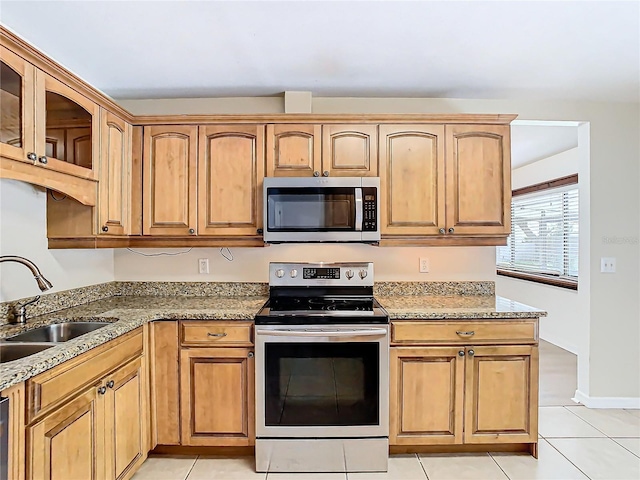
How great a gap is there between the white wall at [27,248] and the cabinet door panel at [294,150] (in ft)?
4.46

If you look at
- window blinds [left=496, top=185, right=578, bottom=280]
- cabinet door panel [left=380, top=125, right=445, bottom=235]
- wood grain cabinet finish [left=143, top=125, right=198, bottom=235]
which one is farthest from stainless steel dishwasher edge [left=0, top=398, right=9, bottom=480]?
window blinds [left=496, top=185, right=578, bottom=280]

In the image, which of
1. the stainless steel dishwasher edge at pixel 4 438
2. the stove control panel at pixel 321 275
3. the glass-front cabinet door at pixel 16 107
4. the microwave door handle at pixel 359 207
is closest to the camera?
the stainless steel dishwasher edge at pixel 4 438

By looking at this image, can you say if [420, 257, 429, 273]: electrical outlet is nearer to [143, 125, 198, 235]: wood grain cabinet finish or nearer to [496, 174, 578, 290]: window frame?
[143, 125, 198, 235]: wood grain cabinet finish

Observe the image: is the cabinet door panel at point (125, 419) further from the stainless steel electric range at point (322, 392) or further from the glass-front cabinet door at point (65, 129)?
the glass-front cabinet door at point (65, 129)

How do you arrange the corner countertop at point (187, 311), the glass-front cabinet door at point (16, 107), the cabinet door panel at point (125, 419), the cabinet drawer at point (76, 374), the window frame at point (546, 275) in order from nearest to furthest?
the cabinet drawer at point (76, 374), the glass-front cabinet door at point (16, 107), the corner countertop at point (187, 311), the cabinet door panel at point (125, 419), the window frame at point (546, 275)

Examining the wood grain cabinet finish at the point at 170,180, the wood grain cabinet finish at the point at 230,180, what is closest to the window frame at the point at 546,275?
the wood grain cabinet finish at the point at 230,180

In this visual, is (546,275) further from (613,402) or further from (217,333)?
(217,333)

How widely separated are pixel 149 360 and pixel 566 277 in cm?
435

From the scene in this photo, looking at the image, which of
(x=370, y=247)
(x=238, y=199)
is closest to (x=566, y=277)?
(x=370, y=247)

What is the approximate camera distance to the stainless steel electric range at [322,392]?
204cm

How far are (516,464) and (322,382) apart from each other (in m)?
1.23

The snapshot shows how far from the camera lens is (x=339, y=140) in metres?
2.42

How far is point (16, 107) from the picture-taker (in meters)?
1.53

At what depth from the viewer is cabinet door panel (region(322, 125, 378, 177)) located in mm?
2414
